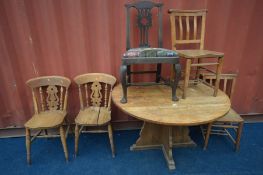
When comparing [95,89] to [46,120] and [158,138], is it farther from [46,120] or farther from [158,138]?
[158,138]

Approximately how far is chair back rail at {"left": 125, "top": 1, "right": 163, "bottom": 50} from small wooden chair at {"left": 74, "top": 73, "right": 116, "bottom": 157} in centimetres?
55

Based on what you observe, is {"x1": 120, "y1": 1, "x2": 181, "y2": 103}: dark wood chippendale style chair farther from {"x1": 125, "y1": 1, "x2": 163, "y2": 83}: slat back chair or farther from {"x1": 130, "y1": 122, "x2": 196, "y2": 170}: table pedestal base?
{"x1": 130, "y1": 122, "x2": 196, "y2": 170}: table pedestal base

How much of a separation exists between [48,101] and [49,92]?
0.12 meters

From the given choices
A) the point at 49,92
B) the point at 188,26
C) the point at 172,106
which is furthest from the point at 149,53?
the point at 49,92

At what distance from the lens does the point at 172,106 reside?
5.33 feet

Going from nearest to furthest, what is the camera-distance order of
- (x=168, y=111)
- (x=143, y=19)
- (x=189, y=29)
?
(x=168, y=111), (x=143, y=19), (x=189, y=29)

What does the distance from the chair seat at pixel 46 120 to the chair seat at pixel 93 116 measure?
209 millimetres

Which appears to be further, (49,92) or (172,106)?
(49,92)

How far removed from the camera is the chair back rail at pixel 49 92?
6.89 feet

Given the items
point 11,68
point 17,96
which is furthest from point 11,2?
point 17,96

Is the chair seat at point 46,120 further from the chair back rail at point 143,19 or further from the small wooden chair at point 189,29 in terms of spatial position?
the small wooden chair at point 189,29

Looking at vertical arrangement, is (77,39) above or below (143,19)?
below

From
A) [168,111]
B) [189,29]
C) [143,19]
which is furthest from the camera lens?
[189,29]

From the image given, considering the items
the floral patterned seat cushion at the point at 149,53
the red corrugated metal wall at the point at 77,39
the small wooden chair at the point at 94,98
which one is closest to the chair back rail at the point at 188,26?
the red corrugated metal wall at the point at 77,39
